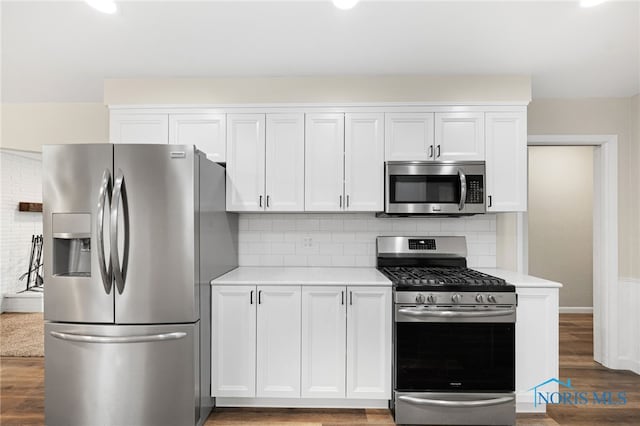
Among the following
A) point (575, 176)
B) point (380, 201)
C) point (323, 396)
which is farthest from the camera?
point (575, 176)

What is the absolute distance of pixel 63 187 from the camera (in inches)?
91.9

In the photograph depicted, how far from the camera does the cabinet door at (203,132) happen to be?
121 inches

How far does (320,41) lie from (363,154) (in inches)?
37.3

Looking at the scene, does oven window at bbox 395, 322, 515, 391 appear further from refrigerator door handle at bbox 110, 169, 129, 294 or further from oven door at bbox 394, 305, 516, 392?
refrigerator door handle at bbox 110, 169, 129, 294

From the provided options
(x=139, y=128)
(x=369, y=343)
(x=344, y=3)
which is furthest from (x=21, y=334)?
(x=344, y=3)

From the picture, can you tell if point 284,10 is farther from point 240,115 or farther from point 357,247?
point 357,247

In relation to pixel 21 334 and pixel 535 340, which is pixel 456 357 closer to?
pixel 535 340

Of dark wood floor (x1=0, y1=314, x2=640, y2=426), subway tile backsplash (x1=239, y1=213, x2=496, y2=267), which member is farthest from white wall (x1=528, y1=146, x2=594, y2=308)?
subway tile backsplash (x1=239, y1=213, x2=496, y2=267)

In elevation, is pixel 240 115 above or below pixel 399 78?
below

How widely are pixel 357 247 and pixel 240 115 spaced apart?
160 centimetres

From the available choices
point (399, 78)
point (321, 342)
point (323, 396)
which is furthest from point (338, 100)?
point (323, 396)

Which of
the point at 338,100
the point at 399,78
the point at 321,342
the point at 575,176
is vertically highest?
the point at 399,78

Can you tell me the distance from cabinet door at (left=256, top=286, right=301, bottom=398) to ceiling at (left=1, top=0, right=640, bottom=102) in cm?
184

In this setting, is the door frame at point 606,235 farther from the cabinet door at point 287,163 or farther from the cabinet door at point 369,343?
the cabinet door at point 287,163
